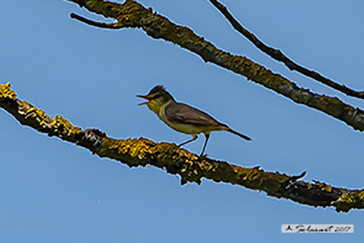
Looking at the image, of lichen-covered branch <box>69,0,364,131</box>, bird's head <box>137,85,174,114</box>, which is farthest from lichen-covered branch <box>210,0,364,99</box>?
bird's head <box>137,85,174,114</box>

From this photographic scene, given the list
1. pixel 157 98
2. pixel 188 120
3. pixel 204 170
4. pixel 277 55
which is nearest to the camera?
pixel 277 55

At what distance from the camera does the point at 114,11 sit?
11.3ft

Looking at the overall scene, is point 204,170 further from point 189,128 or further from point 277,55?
point 189,128

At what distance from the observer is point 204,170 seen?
3596mm

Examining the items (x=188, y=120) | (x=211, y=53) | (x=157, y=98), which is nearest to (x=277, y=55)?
(x=211, y=53)

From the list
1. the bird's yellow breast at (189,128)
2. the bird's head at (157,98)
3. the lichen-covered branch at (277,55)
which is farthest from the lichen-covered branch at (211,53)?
the bird's head at (157,98)

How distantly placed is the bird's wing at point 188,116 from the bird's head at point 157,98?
33 cm

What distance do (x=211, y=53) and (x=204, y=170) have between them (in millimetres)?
763

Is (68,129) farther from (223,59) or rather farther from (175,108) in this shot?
(175,108)

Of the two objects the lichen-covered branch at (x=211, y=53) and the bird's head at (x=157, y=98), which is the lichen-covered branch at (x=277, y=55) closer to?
the lichen-covered branch at (x=211, y=53)

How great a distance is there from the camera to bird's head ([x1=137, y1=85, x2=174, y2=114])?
537 centimetres

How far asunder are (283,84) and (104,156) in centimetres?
125

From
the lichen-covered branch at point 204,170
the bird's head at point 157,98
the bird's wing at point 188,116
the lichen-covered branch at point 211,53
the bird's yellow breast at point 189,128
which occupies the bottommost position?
the lichen-covered branch at point 204,170

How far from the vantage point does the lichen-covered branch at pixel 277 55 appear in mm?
3336
